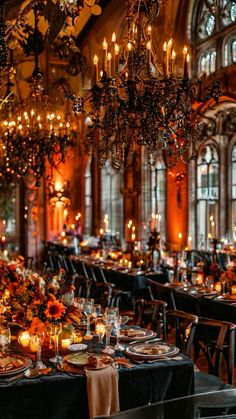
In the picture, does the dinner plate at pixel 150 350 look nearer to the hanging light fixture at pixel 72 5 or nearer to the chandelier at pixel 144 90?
the chandelier at pixel 144 90

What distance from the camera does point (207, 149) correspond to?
14.7 m

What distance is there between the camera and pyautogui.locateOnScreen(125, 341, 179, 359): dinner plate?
3682mm

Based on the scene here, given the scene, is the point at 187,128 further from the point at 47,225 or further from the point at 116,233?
the point at 47,225

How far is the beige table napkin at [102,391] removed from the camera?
3.32 m

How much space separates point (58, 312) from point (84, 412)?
75 cm

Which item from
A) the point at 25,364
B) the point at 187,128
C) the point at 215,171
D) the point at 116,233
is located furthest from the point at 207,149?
the point at 25,364

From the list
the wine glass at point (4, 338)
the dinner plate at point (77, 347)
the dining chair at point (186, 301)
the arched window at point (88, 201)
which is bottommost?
the dining chair at point (186, 301)

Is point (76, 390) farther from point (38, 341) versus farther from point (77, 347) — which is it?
point (77, 347)

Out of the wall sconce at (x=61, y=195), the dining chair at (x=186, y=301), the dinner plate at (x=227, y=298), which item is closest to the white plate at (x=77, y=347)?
the dining chair at (x=186, y=301)

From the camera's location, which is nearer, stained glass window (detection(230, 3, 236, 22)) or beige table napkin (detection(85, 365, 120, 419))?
beige table napkin (detection(85, 365, 120, 419))

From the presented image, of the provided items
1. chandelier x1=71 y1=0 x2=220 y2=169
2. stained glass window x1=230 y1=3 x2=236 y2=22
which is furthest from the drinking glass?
stained glass window x1=230 y1=3 x2=236 y2=22

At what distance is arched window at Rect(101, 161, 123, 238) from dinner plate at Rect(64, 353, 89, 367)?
13.9 m

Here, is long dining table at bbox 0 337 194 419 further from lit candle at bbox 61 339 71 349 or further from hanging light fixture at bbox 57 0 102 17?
hanging light fixture at bbox 57 0 102 17

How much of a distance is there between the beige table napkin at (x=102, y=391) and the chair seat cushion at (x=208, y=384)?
832 millimetres
